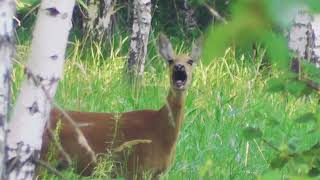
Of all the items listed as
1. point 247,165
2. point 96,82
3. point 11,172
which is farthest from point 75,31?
point 11,172

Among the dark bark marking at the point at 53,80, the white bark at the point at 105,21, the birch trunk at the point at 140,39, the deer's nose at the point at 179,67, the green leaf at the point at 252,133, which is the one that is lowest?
the green leaf at the point at 252,133

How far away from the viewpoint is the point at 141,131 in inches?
237

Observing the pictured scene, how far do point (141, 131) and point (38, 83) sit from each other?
2.78 metres

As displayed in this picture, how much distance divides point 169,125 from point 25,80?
2.72 meters

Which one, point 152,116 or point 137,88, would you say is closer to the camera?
point 152,116

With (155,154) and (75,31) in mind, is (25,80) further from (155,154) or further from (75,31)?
(75,31)

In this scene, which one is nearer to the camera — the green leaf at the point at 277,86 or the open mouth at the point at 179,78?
the green leaf at the point at 277,86

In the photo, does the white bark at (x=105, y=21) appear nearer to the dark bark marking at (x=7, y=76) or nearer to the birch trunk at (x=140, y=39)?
the birch trunk at (x=140, y=39)

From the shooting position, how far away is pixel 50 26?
3307mm

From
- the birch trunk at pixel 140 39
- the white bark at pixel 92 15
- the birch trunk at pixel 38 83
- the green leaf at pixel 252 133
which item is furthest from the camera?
the white bark at pixel 92 15

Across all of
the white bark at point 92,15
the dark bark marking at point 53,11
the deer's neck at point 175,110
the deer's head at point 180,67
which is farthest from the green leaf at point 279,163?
the white bark at point 92,15

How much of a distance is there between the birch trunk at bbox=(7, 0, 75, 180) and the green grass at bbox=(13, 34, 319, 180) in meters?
2.15

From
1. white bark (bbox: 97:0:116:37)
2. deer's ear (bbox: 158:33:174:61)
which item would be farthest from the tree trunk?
deer's ear (bbox: 158:33:174:61)

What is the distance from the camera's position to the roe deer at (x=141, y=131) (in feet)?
19.1
